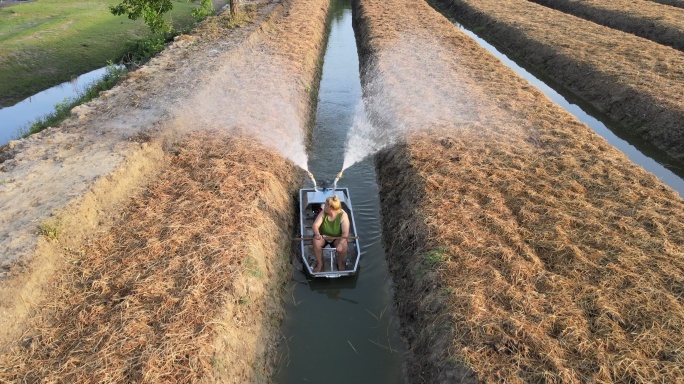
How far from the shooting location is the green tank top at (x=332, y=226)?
10703 mm

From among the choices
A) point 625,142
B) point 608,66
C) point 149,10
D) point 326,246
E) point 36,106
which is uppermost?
point 149,10

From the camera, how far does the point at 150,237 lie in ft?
32.9

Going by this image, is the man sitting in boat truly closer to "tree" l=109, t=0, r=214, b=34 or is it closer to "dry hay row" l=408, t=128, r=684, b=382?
"dry hay row" l=408, t=128, r=684, b=382

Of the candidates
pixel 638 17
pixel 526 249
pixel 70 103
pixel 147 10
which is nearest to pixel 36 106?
pixel 70 103

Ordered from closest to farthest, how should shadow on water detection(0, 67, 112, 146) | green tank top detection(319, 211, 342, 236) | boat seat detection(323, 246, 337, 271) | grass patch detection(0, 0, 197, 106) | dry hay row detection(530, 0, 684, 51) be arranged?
1. green tank top detection(319, 211, 342, 236)
2. boat seat detection(323, 246, 337, 271)
3. shadow on water detection(0, 67, 112, 146)
4. grass patch detection(0, 0, 197, 106)
5. dry hay row detection(530, 0, 684, 51)

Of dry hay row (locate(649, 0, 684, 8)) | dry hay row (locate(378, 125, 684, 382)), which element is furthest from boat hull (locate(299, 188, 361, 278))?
dry hay row (locate(649, 0, 684, 8))

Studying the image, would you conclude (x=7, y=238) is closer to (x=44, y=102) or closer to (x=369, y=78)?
(x=44, y=102)

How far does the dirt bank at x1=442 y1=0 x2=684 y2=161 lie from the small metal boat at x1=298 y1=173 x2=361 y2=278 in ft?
43.5

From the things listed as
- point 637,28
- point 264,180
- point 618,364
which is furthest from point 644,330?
point 637,28

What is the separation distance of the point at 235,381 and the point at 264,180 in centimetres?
599

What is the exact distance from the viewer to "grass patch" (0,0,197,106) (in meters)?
21.9

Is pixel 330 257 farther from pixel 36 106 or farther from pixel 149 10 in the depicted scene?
pixel 149 10

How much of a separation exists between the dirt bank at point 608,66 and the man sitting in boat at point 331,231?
45.3 feet

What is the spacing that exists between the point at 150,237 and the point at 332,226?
433cm
